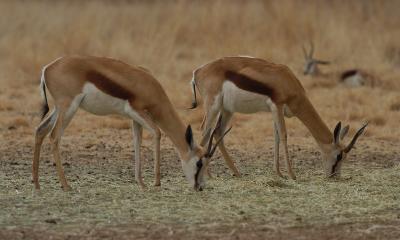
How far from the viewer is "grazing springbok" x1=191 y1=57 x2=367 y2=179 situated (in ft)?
31.5

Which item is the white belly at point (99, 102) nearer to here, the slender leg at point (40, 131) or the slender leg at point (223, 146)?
the slender leg at point (40, 131)

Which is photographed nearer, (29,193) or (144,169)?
(29,193)

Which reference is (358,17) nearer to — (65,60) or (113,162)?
(113,162)

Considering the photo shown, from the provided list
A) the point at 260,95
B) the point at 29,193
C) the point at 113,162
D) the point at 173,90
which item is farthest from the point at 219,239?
the point at 173,90

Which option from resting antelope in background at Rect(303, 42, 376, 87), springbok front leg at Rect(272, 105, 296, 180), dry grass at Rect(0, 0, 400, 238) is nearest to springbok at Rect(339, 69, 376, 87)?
resting antelope in background at Rect(303, 42, 376, 87)

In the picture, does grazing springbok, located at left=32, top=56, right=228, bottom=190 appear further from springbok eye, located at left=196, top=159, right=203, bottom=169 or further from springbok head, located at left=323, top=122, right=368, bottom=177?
springbok head, located at left=323, top=122, right=368, bottom=177

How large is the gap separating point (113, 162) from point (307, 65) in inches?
279

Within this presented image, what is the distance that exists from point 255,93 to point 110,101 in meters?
1.68

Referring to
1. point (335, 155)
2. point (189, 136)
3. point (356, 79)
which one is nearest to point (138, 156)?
point (189, 136)

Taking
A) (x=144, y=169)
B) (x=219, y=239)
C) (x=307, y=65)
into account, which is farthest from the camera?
(x=307, y=65)

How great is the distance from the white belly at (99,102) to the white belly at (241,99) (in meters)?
1.33

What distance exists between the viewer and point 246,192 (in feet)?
28.2

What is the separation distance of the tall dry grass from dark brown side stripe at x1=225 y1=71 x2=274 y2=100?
3.76m

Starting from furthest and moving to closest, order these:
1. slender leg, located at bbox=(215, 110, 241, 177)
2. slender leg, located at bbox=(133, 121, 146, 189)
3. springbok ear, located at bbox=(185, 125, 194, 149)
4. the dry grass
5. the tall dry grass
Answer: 1. the tall dry grass
2. slender leg, located at bbox=(215, 110, 241, 177)
3. slender leg, located at bbox=(133, 121, 146, 189)
4. springbok ear, located at bbox=(185, 125, 194, 149)
5. the dry grass
